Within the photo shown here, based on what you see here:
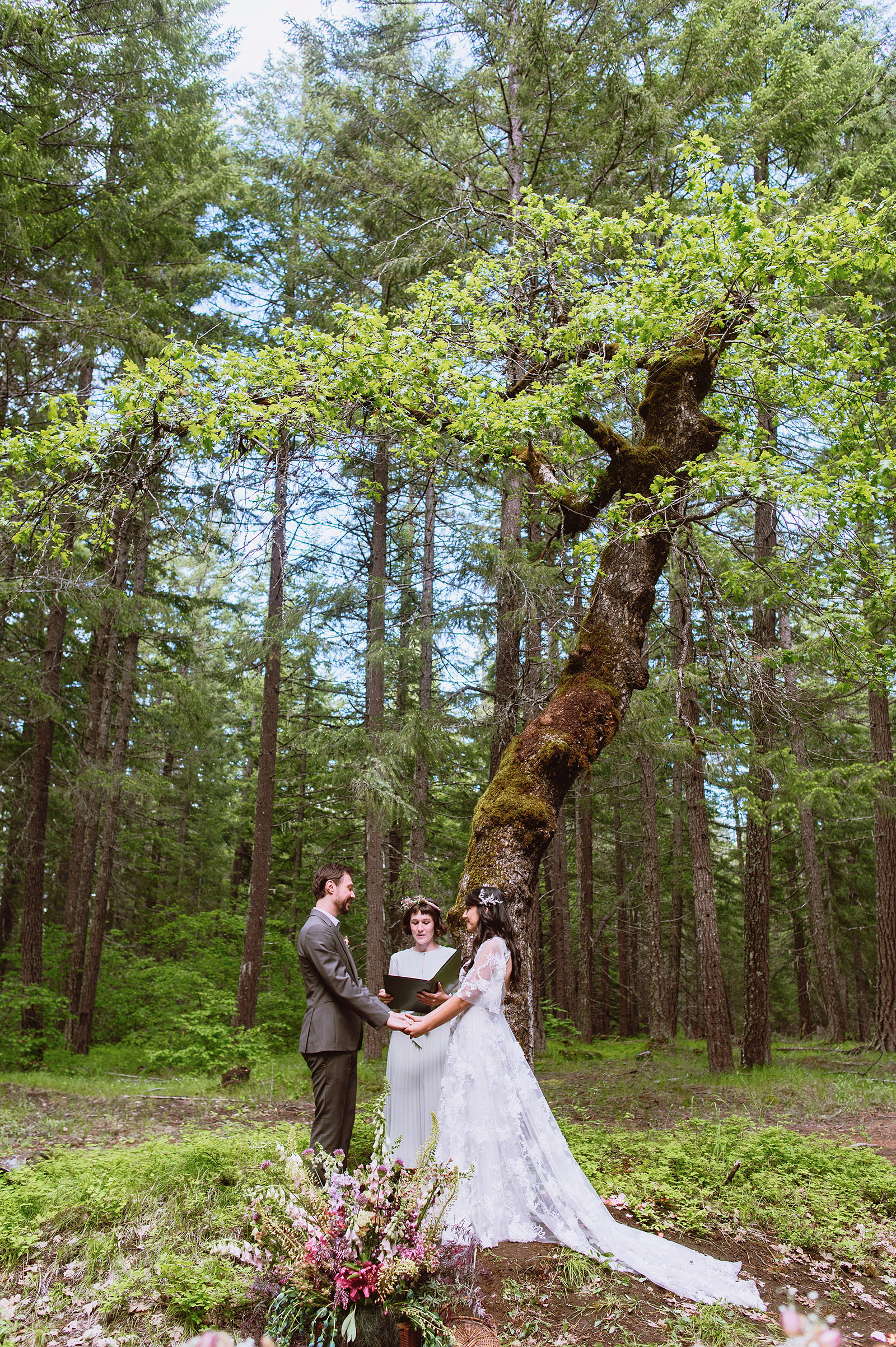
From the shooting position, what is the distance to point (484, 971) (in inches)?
192

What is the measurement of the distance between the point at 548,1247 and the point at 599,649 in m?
3.80

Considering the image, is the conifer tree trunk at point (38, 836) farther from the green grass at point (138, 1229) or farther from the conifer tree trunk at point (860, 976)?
the conifer tree trunk at point (860, 976)

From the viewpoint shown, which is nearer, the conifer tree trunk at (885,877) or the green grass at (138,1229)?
the green grass at (138,1229)

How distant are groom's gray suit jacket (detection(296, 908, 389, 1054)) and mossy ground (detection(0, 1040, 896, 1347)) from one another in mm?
802

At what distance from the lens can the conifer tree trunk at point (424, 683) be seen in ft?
41.7

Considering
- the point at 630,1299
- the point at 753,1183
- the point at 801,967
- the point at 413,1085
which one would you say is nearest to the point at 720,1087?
the point at 753,1183

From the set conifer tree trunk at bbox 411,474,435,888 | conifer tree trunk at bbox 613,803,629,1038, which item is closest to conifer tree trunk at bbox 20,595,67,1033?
conifer tree trunk at bbox 411,474,435,888

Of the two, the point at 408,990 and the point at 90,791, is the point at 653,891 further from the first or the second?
the point at 408,990

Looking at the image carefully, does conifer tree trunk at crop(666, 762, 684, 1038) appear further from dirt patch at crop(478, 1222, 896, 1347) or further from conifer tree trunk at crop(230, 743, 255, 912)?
dirt patch at crop(478, 1222, 896, 1347)

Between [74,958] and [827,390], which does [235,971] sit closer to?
[74,958]

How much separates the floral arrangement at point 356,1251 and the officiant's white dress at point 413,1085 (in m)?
1.71

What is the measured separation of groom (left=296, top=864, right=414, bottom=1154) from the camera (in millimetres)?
4633

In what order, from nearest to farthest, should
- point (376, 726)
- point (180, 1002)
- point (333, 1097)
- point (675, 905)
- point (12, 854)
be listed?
point (333, 1097) < point (376, 726) < point (180, 1002) < point (12, 854) < point (675, 905)

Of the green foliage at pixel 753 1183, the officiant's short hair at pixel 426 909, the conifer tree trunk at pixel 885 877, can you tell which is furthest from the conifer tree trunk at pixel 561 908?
the officiant's short hair at pixel 426 909
